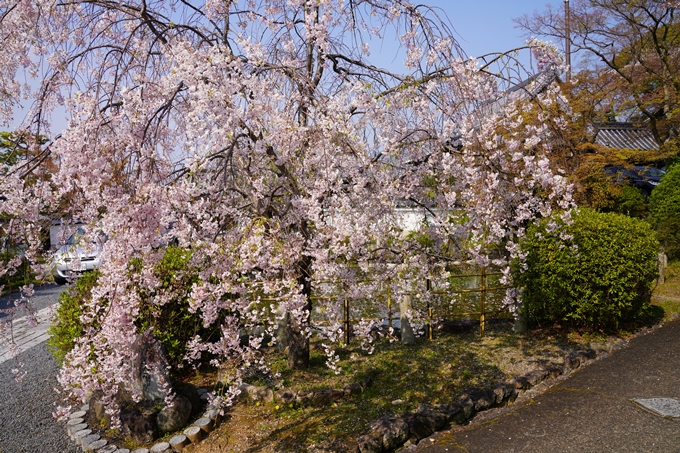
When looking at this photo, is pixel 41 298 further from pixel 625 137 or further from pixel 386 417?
pixel 625 137

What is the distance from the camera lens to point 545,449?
3.98m

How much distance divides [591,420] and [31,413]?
5756 mm

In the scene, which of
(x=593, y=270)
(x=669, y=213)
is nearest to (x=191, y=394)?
(x=593, y=270)

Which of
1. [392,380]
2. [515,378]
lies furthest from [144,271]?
[515,378]

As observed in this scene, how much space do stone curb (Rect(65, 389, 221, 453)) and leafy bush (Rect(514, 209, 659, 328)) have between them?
172 inches

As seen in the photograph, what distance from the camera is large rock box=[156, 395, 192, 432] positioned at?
174 inches

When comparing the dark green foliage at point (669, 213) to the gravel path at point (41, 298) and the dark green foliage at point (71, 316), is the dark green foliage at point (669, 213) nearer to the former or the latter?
the dark green foliage at point (71, 316)

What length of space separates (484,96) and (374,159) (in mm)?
1206

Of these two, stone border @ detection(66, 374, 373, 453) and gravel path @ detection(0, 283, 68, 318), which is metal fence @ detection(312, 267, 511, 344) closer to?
stone border @ detection(66, 374, 373, 453)

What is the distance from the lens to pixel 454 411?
4582 millimetres

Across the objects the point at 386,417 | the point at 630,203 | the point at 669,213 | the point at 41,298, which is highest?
the point at 630,203

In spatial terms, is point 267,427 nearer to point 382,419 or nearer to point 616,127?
point 382,419

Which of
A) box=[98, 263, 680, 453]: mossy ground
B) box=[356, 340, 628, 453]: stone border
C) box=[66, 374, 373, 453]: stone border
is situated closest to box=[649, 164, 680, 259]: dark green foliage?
box=[98, 263, 680, 453]: mossy ground

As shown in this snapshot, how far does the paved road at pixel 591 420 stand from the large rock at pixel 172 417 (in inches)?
86.1
